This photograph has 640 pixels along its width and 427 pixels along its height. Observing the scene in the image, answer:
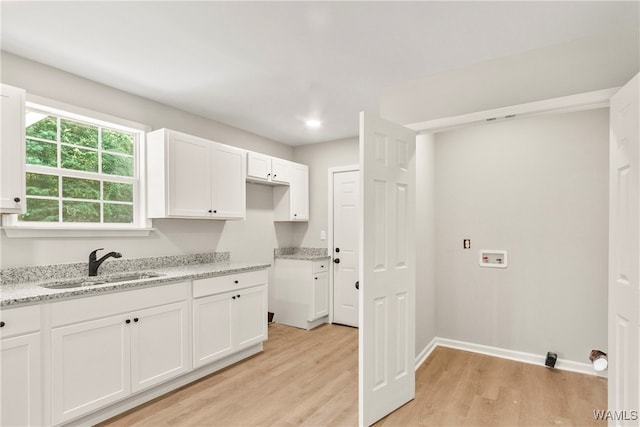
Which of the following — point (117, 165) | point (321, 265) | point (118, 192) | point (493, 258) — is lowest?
point (321, 265)

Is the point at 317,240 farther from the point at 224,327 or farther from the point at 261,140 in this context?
the point at 224,327

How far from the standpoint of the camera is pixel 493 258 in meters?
3.57

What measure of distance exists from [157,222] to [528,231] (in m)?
3.65

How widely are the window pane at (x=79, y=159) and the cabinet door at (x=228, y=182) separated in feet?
3.36

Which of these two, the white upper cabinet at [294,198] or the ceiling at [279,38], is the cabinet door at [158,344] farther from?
the white upper cabinet at [294,198]

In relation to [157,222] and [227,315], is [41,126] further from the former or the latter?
[227,315]

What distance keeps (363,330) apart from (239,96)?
2368mm

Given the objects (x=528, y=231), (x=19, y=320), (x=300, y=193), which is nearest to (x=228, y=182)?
(x=300, y=193)

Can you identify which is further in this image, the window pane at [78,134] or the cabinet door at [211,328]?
the cabinet door at [211,328]

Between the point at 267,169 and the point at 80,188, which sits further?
the point at 267,169

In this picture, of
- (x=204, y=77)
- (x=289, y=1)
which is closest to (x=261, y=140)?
(x=204, y=77)

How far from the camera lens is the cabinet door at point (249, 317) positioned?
127 inches

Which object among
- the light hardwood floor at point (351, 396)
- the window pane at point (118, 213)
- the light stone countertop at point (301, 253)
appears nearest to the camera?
the light hardwood floor at point (351, 396)

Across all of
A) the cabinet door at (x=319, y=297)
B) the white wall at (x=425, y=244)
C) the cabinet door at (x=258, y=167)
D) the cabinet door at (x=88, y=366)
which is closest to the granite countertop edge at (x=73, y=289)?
the cabinet door at (x=88, y=366)
